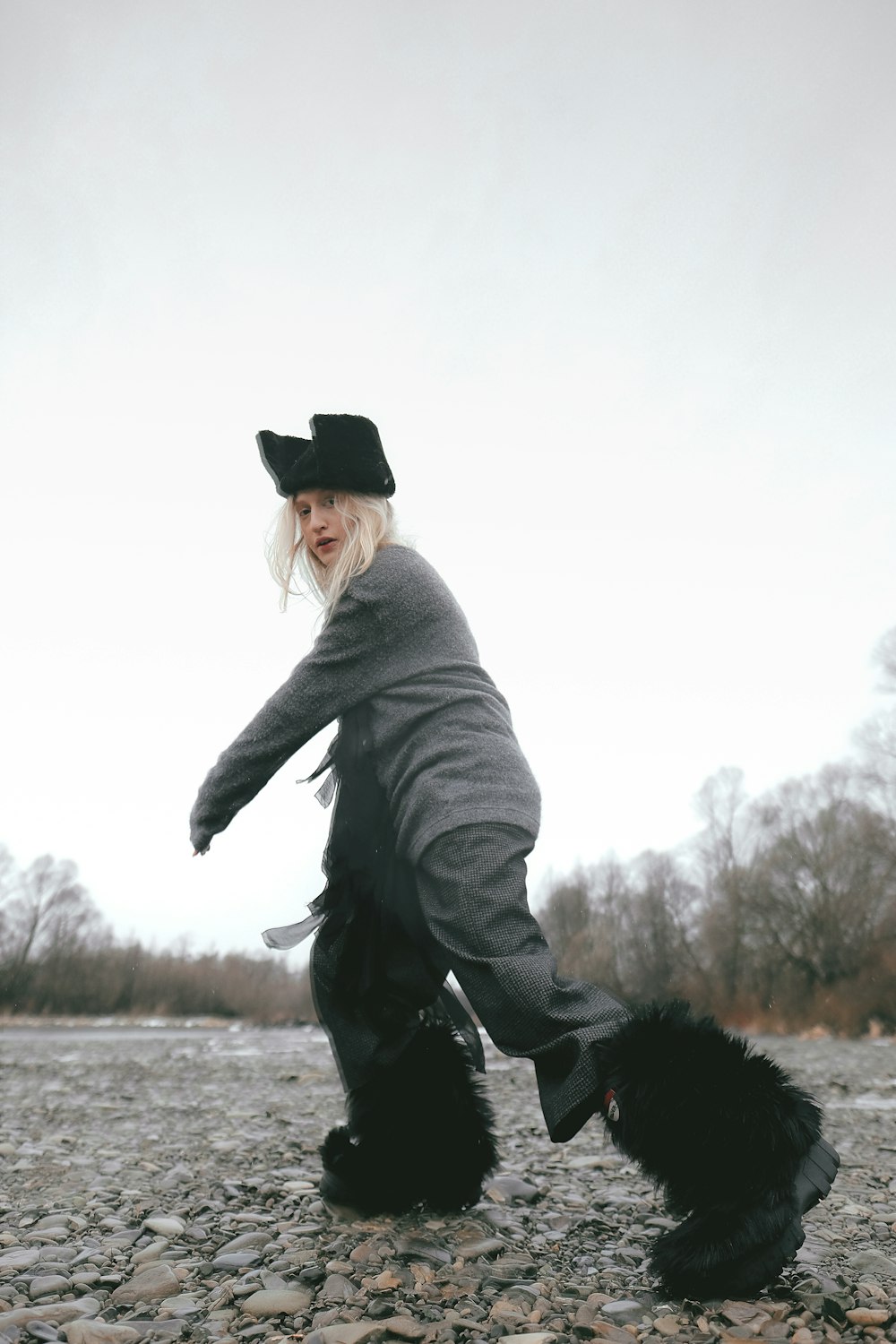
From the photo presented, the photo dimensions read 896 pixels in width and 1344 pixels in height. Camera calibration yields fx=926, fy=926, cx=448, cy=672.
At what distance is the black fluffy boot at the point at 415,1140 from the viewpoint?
2420 millimetres

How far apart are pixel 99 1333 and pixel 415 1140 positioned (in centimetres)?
93

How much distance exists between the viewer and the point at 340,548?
8.58ft

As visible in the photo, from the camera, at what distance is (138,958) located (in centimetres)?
1516

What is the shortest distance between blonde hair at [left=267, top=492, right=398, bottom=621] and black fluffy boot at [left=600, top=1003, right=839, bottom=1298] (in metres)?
1.36

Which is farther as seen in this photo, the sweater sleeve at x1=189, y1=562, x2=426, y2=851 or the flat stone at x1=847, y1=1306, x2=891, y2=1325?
the sweater sleeve at x1=189, y1=562, x2=426, y2=851

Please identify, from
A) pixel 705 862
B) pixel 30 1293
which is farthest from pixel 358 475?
pixel 705 862

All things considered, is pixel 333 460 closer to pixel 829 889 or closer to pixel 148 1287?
pixel 148 1287

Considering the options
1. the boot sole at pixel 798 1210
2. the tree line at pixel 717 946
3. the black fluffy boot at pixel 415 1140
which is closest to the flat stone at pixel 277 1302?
the black fluffy boot at pixel 415 1140

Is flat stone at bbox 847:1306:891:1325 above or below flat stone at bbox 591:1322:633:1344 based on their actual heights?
above

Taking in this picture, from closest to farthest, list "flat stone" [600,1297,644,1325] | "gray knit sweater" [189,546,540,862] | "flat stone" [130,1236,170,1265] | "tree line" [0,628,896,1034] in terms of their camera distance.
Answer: "flat stone" [600,1297,644,1325] < "flat stone" [130,1236,170,1265] < "gray knit sweater" [189,546,540,862] < "tree line" [0,628,896,1034]

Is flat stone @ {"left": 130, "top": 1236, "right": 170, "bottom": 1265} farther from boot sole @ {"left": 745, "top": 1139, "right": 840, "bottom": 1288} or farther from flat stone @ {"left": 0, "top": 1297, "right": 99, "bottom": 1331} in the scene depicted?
boot sole @ {"left": 745, "top": 1139, "right": 840, "bottom": 1288}

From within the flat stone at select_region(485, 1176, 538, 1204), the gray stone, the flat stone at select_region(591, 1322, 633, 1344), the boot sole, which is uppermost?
the boot sole

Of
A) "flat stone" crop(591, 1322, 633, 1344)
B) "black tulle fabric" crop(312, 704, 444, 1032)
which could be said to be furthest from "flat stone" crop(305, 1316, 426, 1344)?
"black tulle fabric" crop(312, 704, 444, 1032)

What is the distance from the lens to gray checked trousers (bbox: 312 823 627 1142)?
1927 mm
